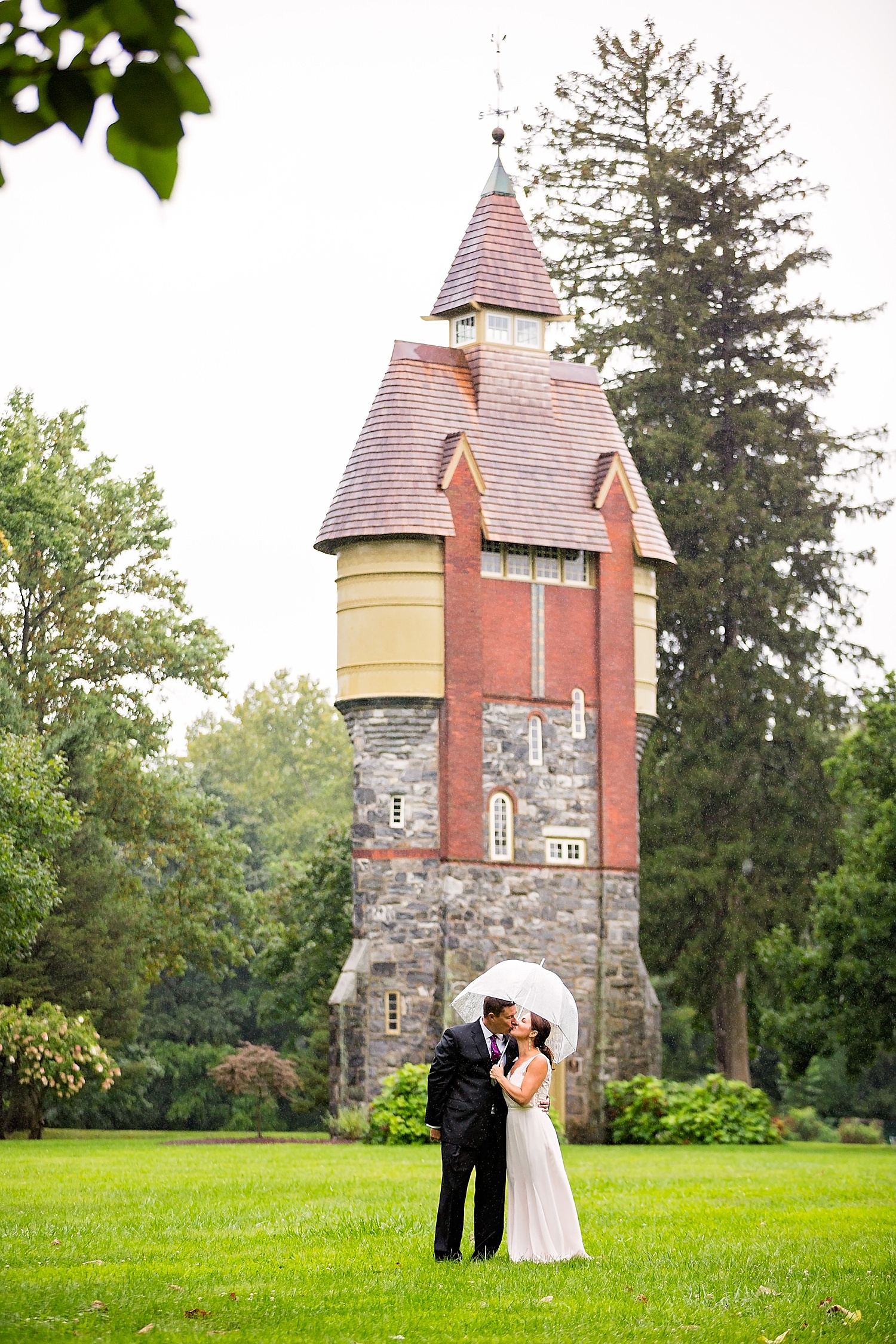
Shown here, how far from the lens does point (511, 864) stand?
3077 centimetres

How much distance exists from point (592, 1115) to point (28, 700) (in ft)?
44.7

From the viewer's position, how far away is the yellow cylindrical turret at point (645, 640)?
33062mm

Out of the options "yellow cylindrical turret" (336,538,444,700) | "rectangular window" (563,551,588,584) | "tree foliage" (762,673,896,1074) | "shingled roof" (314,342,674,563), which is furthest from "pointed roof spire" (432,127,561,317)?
"tree foliage" (762,673,896,1074)

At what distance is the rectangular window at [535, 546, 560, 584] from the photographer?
32.2m

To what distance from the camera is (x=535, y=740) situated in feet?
103

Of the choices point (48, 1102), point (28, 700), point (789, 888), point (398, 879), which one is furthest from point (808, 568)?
point (48, 1102)

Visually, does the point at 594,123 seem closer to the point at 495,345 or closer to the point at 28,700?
the point at 495,345

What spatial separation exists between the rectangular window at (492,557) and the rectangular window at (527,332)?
4.55 metres

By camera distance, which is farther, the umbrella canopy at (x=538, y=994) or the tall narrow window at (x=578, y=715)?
the tall narrow window at (x=578, y=715)

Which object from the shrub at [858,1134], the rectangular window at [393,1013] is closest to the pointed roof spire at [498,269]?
the rectangular window at [393,1013]

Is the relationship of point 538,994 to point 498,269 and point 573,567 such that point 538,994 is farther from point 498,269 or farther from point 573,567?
point 498,269

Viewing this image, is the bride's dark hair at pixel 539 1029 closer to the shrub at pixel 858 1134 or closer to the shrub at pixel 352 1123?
the shrub at pixel 352 1123

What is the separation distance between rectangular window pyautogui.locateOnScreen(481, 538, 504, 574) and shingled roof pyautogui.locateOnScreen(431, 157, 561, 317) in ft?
16.0

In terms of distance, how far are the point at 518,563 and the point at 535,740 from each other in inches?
128
